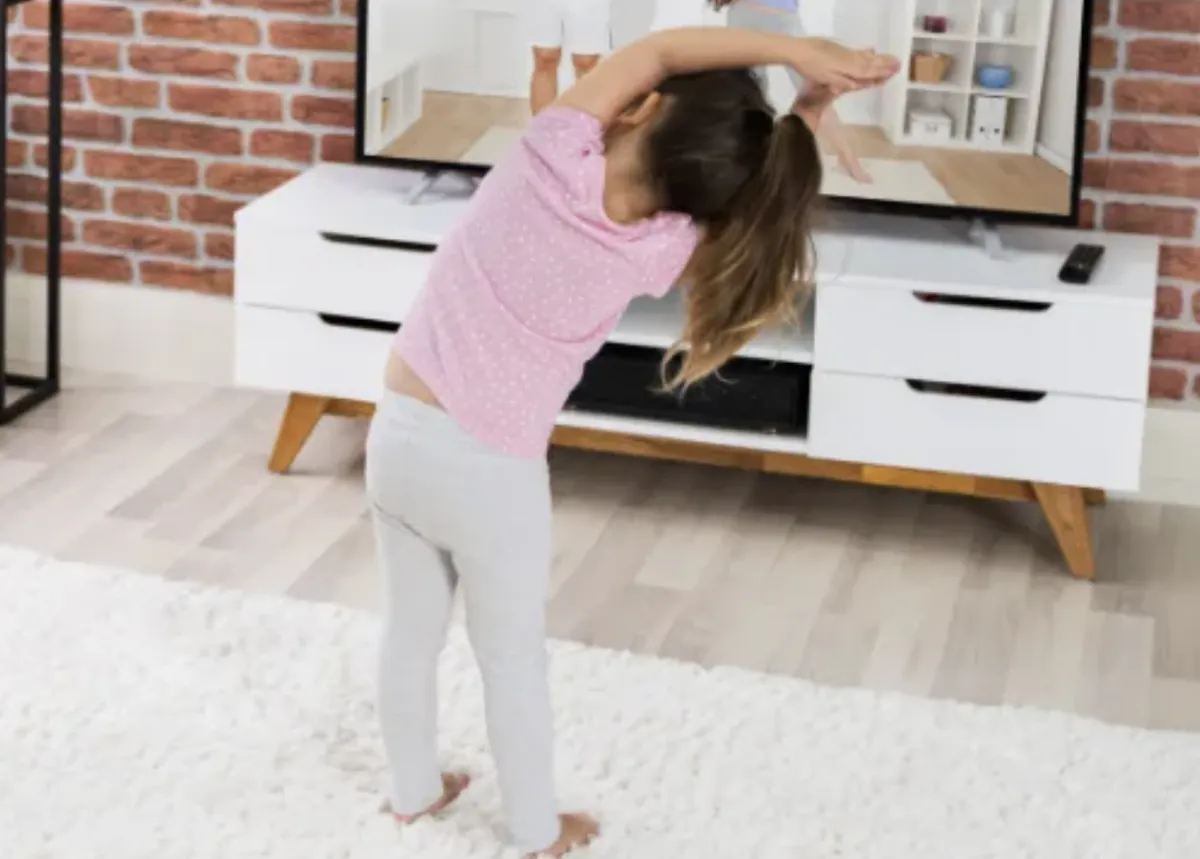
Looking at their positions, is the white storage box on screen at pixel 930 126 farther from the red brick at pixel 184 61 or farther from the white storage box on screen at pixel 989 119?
the red brick at pixel 184 61

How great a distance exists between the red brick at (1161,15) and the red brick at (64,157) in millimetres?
2027

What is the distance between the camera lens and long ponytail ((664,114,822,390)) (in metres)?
2.03

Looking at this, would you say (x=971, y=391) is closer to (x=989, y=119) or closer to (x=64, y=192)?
(x=989, y=119)

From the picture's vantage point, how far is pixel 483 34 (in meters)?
3.55

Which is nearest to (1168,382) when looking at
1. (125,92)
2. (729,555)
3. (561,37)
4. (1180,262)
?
(1180,262)

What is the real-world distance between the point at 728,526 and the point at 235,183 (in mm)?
1237

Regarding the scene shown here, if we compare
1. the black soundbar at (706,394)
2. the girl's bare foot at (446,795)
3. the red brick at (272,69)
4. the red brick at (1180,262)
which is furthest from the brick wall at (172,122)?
the girl's bare foot at (446,795)

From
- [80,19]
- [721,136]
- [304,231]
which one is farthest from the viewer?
[80,19]

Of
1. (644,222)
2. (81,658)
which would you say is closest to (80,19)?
(81,658)

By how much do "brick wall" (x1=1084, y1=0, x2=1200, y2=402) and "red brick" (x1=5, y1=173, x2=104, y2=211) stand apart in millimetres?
1932

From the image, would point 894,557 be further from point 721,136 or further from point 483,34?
point 721,136

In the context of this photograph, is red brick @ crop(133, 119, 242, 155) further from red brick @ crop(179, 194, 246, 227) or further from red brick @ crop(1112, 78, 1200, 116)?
red brick @ crop(1112, 78, 1200, 116)

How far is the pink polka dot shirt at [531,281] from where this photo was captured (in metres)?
2.08

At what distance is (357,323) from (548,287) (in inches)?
61.4
